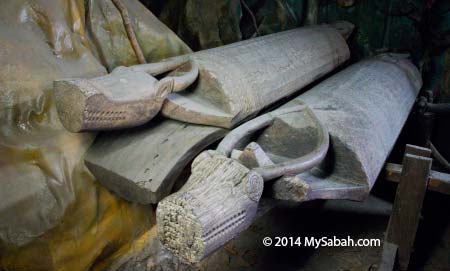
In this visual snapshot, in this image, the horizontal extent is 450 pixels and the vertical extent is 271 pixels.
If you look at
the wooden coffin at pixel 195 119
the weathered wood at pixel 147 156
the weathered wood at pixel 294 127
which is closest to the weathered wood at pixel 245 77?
the wooden coffin at pixel 195 119

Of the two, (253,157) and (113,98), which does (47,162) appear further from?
(253,157)

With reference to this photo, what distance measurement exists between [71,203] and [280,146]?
1.29 metres

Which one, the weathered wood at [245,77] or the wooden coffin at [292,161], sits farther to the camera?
the weathered wood at [245,77]

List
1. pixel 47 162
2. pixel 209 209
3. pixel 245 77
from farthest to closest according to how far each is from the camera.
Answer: pixel 245 77 → pixel 47 162 → pixel 209 209

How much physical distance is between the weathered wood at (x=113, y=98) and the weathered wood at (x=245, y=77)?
0.49 ft

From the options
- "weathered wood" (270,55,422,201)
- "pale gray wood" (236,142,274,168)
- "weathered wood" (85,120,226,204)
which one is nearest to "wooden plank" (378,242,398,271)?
"weathered wood" (270,55,422,201)

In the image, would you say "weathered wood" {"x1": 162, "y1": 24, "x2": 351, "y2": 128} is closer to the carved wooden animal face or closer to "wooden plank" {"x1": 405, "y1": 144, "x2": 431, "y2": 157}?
the carved wooden animal face

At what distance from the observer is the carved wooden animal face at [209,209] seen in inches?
50.4

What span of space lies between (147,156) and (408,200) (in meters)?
1.63

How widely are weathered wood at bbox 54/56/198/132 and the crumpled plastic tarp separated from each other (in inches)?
11.8

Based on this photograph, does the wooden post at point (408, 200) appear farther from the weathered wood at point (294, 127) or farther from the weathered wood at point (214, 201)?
the weathered wood at point (214, 201)

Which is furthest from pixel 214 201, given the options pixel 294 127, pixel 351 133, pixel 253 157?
pixel 351 133

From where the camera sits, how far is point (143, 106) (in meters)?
1.90

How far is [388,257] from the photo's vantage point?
2166mm
